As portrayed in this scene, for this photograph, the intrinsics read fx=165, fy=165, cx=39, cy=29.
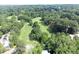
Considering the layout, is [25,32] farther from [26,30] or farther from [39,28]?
[39,28]

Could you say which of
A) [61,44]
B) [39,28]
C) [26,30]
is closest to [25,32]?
[26,30]

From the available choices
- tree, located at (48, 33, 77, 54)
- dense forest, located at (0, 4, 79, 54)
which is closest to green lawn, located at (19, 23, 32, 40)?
dense forest, located at (0, 4, 79, 54)

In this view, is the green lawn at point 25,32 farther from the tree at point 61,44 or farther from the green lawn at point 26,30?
the tree at point 61,44

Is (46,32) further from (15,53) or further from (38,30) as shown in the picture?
(15,53)

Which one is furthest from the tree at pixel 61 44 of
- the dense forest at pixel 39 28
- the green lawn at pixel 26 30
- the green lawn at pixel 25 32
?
the green lawn at pixel 25 32

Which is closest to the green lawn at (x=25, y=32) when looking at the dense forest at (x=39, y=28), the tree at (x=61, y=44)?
the dense forest at (x=39, y=28)

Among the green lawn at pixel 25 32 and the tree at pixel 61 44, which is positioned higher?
the green lawn at pixel 25 32

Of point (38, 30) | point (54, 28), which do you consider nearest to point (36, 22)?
point (38, 30)
